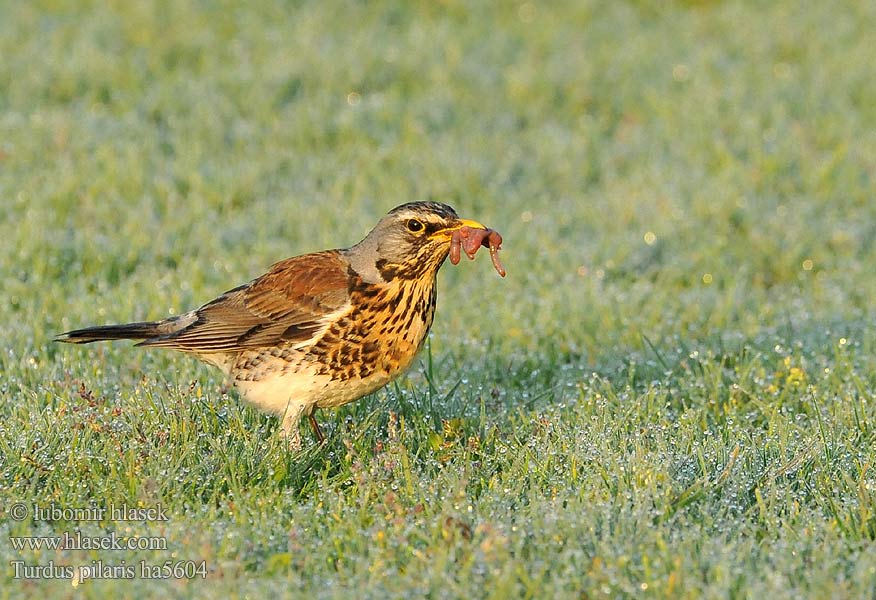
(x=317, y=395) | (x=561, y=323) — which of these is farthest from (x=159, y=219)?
(x=317, y=395)

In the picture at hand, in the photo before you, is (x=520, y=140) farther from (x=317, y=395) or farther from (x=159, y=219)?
(x=317, y=395)

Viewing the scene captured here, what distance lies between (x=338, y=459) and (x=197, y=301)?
2.57 metres

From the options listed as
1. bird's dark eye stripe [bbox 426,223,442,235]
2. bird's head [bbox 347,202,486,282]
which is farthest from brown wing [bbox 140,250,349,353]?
bird's dark eye stripe [bbox 426,223,442,235]

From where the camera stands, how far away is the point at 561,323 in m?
7.66

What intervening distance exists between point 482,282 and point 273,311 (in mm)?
2817

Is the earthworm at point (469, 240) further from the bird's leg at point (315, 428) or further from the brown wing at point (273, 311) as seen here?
the bird's leg at point (315, 428)

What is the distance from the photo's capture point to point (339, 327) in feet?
18.7

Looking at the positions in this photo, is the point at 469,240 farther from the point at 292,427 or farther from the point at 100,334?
the point at 100,334

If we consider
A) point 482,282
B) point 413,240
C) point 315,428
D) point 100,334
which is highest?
point 413,240

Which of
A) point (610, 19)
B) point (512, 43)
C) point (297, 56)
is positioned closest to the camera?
point (297, 56)

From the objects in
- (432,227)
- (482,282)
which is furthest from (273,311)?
(482,282)

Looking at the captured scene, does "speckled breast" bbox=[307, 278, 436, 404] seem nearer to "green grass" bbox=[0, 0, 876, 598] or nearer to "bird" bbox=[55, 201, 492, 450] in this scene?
"bird" bbox=[55, 201, 492, 450]

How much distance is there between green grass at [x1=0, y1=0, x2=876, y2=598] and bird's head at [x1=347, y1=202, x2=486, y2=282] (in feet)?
2.38

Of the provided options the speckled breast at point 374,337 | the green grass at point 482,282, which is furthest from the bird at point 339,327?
the green grass at point 482,282
